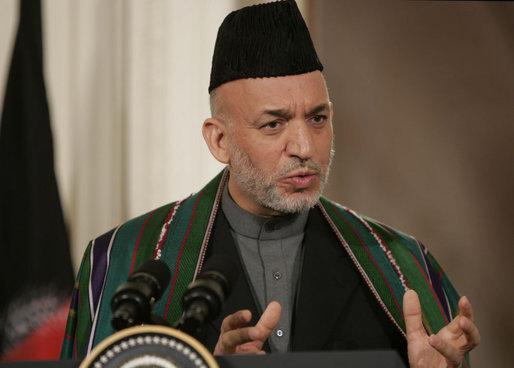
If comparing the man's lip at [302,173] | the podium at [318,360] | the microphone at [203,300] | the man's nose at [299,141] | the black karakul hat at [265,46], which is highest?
the black karakul hat at [265,46]

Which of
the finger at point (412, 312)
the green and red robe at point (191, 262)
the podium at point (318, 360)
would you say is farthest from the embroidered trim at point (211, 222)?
the podium at point (318, 360)

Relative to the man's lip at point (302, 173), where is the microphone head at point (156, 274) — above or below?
below

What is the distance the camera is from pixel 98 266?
2.03 metres

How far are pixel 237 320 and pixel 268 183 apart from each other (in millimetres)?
604

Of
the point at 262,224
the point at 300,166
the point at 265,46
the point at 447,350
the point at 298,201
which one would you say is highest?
the point at 265,46

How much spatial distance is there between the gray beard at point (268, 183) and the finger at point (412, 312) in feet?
1.43

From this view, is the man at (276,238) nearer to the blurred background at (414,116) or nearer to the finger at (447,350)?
the finger at (447,350)

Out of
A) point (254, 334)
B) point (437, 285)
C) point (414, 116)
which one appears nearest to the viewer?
point (254, 334)

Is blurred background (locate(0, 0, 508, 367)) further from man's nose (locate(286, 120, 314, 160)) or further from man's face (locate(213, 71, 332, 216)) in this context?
man's nose (locate(286, 120, 314, 160))

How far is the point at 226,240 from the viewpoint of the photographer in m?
2.05

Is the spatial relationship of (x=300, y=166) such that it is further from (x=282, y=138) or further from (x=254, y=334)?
(x=254, y=334)

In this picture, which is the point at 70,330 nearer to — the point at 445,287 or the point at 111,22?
the point at 445,287

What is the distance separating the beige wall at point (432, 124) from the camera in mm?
3123

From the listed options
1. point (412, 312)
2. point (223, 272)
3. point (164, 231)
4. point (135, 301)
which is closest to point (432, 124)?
point (164, 231)
